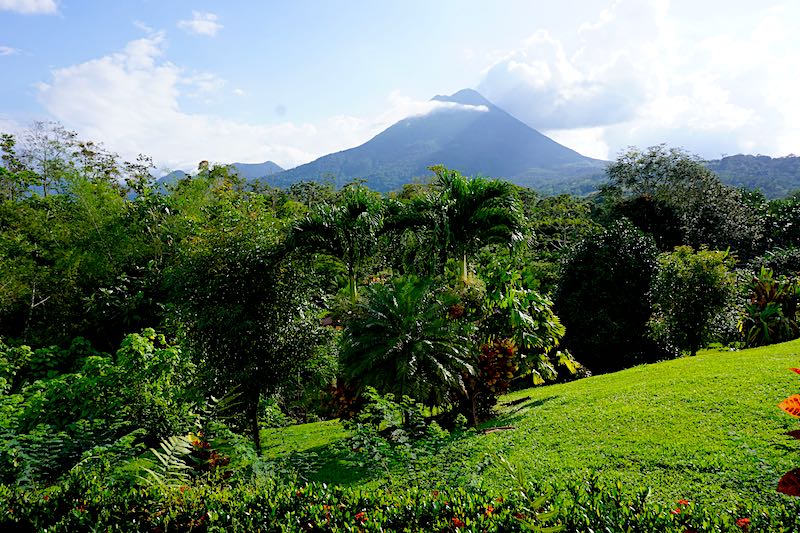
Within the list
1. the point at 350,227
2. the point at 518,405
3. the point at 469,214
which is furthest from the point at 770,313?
the point at 350,227

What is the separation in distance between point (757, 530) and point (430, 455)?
3219 mm

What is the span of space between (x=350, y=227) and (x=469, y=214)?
3017mm

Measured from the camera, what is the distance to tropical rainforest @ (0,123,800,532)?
4.12 m

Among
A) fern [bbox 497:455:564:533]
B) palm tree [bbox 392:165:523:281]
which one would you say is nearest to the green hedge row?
fern [bbox 497:455:564:533]

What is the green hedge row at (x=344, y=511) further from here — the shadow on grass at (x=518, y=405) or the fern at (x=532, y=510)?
the shadow on grass at (x=518, y=405)

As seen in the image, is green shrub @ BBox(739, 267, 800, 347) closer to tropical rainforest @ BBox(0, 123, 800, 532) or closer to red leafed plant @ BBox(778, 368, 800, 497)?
tropical rainforest @ BBox(0, 123, 800, 532)

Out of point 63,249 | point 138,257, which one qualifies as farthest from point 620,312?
point 63,249

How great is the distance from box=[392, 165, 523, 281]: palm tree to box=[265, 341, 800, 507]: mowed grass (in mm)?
3944

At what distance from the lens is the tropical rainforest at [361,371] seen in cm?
412

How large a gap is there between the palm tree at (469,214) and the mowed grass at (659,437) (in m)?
3.94

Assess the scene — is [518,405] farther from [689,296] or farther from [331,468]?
[689,296]

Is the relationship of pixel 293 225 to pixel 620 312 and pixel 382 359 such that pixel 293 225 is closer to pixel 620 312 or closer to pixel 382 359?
pixel 382 359

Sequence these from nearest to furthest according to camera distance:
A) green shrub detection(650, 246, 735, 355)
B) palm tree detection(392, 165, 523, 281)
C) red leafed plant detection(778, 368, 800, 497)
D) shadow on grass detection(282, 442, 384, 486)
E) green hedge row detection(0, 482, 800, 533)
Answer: red leafed plant detection(778, 368, 800, 497)
green hedge row detection(0, 482, 800, 533)
shadow on grass detection(282, 442, 384, 486)
palm tree detection(392, 165, 523, 281)
green shrub detection(650, 246, 735, 355)

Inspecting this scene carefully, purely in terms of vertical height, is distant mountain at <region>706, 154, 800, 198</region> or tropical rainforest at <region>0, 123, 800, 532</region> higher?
distant mountain at <region>706, 154, 800, 198</region>
